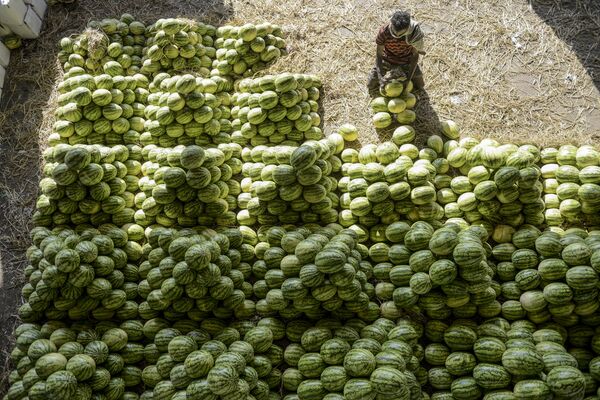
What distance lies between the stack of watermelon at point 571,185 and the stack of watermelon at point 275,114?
2496mm

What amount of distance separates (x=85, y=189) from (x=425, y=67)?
14.0 ft

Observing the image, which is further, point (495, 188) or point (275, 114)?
point (275, 114)

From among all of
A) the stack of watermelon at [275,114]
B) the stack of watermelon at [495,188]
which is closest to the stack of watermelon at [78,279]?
the stack of watermelon at [275,114]

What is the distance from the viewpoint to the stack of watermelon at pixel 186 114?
528 centimetres

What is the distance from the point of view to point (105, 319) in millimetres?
4496

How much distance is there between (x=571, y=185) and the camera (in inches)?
192

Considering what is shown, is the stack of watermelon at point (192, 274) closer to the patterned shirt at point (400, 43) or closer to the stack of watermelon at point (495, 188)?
the stack of watermelon at point (495, 188)

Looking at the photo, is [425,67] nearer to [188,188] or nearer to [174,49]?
[174,49]

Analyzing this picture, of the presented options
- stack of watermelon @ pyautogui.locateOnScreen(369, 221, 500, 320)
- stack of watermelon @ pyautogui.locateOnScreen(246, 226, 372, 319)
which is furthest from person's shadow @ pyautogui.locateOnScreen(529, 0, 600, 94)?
stack of watermelon @ pyautogui.locateOnScreen(246, 226, 372, 319)

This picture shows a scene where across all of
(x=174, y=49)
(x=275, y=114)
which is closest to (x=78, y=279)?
(x=275, y=114)

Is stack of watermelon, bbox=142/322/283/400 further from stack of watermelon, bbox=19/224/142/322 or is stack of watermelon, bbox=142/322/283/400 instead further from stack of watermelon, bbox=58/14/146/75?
stack of watermelon, bbox=58/14/146/75

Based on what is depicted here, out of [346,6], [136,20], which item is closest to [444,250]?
[346,6]

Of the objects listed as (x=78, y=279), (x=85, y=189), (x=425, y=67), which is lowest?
(x=78, y=279)

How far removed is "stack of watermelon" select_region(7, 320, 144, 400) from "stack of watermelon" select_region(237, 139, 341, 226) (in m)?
1.62
